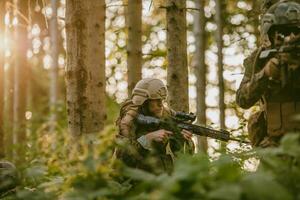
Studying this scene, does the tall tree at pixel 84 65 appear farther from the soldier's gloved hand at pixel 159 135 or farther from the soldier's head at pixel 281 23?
the soldier's head at pixel 281 23

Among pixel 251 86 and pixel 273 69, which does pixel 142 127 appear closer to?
pixel 251 86

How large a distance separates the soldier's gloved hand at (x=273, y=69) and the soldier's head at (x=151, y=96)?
137 centimetres

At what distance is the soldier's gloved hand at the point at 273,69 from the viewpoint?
5492 mm

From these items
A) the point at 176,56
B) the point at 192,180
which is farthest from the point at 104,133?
the point at 176,56

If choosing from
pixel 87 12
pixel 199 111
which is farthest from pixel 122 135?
pixel 199 111

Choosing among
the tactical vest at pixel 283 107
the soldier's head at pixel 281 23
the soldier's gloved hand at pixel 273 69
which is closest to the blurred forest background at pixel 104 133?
the tactical vest at pixel 283 107

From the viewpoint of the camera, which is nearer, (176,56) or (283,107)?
(283,107)

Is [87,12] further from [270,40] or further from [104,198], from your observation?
[104,198]

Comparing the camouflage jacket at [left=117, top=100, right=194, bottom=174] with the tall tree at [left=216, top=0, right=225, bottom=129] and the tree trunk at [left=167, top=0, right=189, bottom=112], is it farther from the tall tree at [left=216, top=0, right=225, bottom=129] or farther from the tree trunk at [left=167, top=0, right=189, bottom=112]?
the tall tree at [left=216, top=0, right=225, bottom=129]

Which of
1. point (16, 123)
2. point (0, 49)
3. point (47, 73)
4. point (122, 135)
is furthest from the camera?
point (47, 73)

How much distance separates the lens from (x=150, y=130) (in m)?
6.57

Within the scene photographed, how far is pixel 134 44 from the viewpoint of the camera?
11.7 metres

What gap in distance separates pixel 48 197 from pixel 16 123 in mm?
14996

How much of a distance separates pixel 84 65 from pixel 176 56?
86.9 inches
